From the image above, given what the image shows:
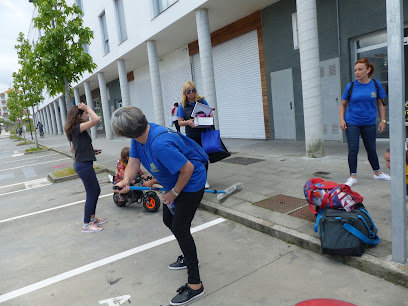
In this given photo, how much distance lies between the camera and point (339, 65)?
906cm

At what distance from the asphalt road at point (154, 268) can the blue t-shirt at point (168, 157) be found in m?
0.98

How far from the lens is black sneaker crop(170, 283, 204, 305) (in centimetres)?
262

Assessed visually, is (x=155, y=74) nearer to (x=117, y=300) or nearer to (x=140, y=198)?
(x=140, y=198)

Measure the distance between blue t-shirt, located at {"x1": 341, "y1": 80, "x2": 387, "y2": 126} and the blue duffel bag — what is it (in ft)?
7.51

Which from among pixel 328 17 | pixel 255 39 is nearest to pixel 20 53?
pixel 255 39

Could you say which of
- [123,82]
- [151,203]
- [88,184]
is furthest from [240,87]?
[88,184]

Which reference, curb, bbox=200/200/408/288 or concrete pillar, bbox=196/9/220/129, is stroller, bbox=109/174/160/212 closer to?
curb, bbox=200/200/408/288

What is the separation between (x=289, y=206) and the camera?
172 inches

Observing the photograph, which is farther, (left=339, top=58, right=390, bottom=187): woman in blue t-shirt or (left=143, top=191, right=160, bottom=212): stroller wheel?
(left=143, top=191, right=160, bottom=212): stroller wheel

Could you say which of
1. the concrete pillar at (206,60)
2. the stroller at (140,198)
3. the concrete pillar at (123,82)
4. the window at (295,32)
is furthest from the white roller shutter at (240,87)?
the stroller at (140,198)

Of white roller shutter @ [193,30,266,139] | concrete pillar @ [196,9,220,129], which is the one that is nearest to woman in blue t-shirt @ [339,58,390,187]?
concrete pillar @ [196,9,220,129]

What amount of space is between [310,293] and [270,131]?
31.2ft

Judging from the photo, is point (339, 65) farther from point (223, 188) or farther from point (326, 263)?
point (326, 263)

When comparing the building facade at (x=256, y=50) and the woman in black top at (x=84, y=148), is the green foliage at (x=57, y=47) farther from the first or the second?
the woman in black top at (x=84, y=148)
